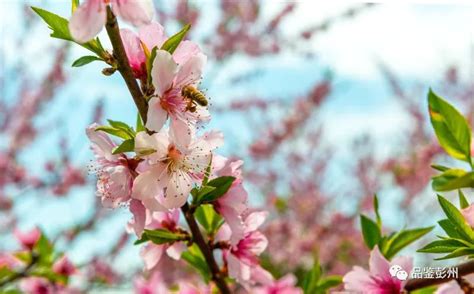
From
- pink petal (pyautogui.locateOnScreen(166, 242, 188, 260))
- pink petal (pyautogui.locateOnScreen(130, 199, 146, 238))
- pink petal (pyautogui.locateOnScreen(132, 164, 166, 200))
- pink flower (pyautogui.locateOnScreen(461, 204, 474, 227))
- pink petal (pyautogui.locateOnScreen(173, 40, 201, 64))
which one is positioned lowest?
pink flower (pyautogui.locateOnScreen(461, 204, 474, 227))

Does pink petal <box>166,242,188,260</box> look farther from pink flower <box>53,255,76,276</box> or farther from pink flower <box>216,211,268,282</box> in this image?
pink flower <box>53,255,76,276</box>

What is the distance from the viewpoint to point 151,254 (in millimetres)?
936

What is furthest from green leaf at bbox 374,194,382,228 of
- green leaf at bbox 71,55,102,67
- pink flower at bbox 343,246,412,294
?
green leaf at bbox 71,55,102,67

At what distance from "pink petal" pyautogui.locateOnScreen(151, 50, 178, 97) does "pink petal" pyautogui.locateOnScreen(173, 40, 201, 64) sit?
0.05 metres

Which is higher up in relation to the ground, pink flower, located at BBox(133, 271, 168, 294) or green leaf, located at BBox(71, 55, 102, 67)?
green leaf, located at BBox(71, 55, 102, 67)

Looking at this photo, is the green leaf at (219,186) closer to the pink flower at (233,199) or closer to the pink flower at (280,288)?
the pink flower at (233,199)

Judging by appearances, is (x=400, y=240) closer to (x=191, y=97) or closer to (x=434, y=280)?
(x=434, y=280)

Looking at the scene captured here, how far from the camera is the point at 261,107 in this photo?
19.1ft

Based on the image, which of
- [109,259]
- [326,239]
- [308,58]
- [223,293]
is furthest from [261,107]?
[223,293]

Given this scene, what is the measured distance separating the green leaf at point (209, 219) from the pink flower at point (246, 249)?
1 cm

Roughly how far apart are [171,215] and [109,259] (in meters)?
3.66

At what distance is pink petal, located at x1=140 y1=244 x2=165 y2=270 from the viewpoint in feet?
3.05

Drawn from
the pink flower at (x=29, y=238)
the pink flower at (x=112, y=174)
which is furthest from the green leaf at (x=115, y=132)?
the pink flower at (x=29, y=238)

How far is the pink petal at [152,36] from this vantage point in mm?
751
